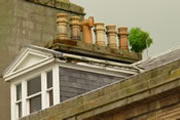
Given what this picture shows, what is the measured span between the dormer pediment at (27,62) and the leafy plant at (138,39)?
7.09 meters

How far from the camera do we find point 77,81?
3381 cm

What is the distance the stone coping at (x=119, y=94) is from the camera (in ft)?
90.4

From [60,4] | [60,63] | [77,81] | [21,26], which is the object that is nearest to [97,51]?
[77,81]

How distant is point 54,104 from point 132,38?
34.9ft

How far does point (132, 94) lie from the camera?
93.0ft

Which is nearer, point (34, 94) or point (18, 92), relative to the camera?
point (34, 94)

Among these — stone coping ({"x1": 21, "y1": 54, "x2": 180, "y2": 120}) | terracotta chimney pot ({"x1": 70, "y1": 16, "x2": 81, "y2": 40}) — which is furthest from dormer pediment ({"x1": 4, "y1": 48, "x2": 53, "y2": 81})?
stone coping ({"x1": 21, "y1": 54, "x2": 180, "y2": 120})

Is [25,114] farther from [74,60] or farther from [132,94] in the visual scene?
[132,94]

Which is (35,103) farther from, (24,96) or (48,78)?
(48,78)

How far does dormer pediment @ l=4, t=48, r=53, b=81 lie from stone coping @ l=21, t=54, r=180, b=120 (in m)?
3.14

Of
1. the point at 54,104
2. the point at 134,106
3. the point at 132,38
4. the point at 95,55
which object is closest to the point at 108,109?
the point at 134,106

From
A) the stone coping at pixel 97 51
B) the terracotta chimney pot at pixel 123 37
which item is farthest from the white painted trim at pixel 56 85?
the terracotta chimney pot at pixel 123 37

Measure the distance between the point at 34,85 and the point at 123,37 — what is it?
474 cm

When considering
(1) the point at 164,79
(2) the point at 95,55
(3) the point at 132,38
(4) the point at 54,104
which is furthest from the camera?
(3) the point at 132,38
